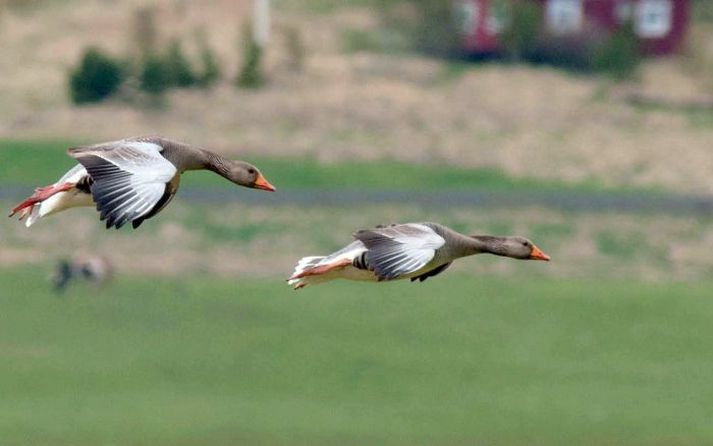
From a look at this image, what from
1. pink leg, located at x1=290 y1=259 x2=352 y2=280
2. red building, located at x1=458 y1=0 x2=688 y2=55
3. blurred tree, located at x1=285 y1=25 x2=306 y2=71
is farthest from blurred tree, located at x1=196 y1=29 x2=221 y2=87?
pink leg, located at x1=290 y1=259 x2=352 y2=280

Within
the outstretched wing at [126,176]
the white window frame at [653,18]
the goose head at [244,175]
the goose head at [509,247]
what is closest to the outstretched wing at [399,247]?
the goose head at [509,247]

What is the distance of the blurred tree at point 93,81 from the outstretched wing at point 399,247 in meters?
76.2

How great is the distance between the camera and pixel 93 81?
94938mm

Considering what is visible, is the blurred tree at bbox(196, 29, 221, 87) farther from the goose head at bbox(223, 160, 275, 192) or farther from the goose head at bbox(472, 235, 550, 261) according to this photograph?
the goose head at bbox(223, 160, 275, 192)

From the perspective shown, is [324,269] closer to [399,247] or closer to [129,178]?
[399,247]

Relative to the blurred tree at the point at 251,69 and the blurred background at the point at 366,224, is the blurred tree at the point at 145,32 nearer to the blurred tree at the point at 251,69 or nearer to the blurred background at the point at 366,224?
the blurred background at the point at 366,224

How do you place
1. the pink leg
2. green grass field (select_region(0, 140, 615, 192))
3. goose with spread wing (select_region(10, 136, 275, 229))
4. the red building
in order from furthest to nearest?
1. the red building
2. green grass field (select_region(0, 140, 615, 192))
3. the pink leg
4. goose with spread wing (select_region(10, 136, 275, 229))

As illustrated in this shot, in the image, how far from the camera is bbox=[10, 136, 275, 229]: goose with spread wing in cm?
1802

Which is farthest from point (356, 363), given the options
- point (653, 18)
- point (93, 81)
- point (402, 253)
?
point (653, 18)

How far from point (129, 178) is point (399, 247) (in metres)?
2.72

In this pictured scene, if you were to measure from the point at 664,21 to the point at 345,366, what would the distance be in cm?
5545

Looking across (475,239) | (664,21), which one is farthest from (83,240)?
(475,239)

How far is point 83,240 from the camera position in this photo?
75688 mm

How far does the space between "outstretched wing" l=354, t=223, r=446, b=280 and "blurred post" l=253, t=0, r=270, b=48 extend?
87.0 metres
